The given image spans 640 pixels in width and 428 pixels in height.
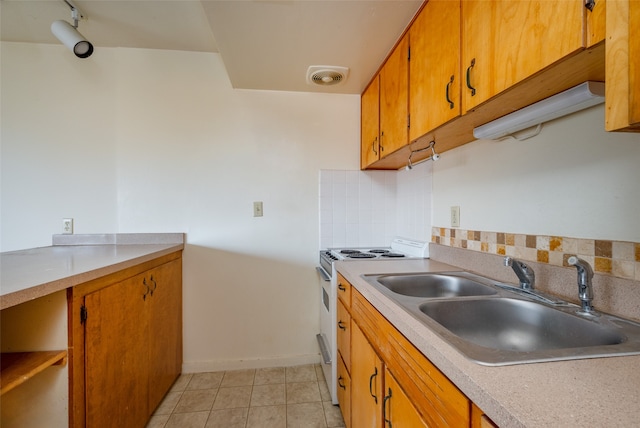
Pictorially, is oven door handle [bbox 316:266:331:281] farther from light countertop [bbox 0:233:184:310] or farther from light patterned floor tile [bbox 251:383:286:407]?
light countertop [bbox 0:233:184:310]

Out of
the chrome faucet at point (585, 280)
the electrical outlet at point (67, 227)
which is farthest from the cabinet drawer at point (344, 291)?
the electrical outlet at point (67, 227)

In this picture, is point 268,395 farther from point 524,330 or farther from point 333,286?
point 524,330

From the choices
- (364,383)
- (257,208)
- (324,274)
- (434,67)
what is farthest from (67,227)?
(434,67)

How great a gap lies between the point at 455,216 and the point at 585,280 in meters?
0.73

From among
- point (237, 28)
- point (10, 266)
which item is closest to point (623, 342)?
point (237, 28)

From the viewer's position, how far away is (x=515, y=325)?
905mm

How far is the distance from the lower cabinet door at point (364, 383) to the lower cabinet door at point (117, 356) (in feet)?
3.45

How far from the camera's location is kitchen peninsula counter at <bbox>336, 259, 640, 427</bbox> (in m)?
0.39

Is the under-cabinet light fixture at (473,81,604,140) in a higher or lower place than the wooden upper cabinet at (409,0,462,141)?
lower

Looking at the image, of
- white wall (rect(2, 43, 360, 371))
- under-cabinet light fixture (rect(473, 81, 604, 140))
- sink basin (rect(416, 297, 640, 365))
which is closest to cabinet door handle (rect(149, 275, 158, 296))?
white wall (rect(2, 43, 360, 371))

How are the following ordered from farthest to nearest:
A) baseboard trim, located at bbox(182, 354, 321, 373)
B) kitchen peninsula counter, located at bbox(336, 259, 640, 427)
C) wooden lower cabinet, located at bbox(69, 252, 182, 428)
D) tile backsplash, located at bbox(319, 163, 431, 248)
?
tile backsplash, located at bbox(319, 163, 431, 248) → baseboard trim, located at bbox(182, 354, 321, 373) → wooden lower cabinet, located at bbox(69, 252, 182, 428) → kitchen peninsula counter, located at bbox(336, 259, 640, 427)

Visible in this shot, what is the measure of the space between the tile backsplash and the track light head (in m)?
1.67

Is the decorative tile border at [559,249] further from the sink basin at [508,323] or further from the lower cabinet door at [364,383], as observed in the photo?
the lower cabinet door at [364,383]

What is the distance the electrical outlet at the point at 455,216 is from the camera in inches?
57.4
